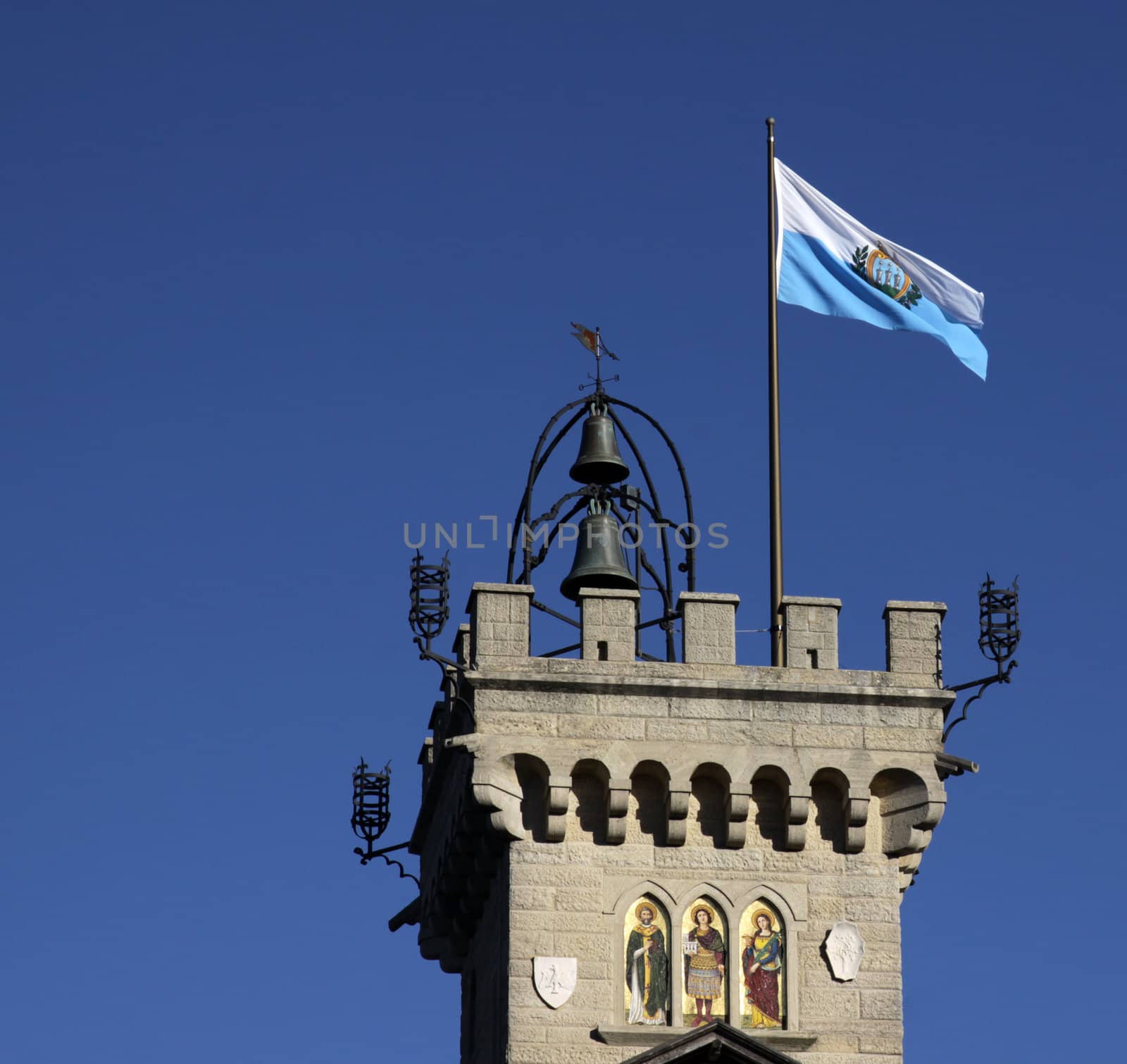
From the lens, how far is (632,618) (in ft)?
144

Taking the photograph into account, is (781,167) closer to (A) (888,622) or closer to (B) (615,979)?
(A) (888,622)

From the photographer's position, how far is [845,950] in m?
42.8

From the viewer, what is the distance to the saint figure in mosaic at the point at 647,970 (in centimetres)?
4219

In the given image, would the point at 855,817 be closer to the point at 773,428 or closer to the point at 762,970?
the point at 762,970

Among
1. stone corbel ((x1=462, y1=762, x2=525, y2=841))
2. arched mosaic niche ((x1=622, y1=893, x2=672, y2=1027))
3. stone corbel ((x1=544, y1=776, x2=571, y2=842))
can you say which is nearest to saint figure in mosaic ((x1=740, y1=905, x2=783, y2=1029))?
arched mosaic niche ((x1=622, y1=893, x2=672, y2=1027))

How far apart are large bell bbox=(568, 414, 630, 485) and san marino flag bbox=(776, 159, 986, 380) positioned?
3.64 m

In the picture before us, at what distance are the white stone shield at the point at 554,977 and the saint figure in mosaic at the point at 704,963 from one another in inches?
60.9

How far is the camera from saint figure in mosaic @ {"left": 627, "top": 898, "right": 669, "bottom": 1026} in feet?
138

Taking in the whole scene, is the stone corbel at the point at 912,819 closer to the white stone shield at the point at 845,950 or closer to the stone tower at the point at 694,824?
the stone tower at the point at 694,824

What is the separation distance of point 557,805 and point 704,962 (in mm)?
2798

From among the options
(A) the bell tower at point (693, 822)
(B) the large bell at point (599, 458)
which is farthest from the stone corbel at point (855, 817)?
(B) the large bell at point (599, 458)

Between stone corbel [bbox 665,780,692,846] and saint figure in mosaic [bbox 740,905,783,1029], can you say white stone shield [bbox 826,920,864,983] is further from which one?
stone corbel [bbox 665,780,692,846]

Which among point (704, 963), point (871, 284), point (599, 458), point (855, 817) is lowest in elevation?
point (704, 963)

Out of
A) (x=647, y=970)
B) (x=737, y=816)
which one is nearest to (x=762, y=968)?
(x=647, y=970)
